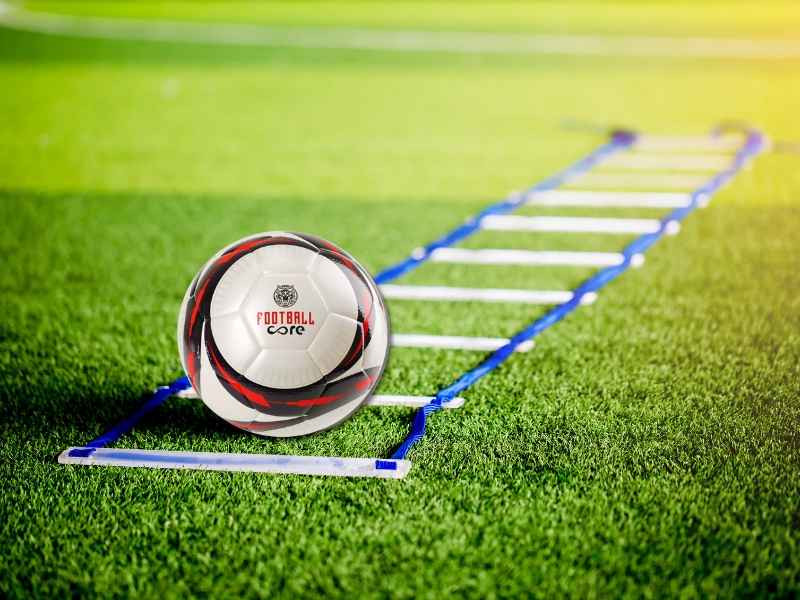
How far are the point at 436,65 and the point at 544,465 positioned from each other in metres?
9.25

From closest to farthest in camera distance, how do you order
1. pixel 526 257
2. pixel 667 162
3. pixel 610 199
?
pixel 526 257, pixel 610 199, pixel 667 162

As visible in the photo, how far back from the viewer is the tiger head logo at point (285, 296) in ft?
8.75

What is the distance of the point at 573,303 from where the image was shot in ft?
13.4

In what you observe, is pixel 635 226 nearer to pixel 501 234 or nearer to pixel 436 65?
pixel 501 234

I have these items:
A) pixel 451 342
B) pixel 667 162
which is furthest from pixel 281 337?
pixel 667 162

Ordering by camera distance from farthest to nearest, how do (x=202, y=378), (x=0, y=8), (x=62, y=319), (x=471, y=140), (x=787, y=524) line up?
(x=0, y=8) < (x=471, y=140) < (x=62, y=319) < (x=202, y=378) < (x=787, y=524)

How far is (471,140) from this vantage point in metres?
7.30

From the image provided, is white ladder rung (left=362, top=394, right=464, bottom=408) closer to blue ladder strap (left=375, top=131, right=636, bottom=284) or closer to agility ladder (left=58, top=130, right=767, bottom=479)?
agility ladder (left=58, top=130, right=767, bottom=479)

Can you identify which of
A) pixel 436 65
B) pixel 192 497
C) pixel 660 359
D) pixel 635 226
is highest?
pixel 436 65

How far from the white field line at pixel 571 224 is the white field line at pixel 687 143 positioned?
201cm

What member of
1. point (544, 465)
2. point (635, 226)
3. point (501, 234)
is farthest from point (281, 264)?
point (635, 226)

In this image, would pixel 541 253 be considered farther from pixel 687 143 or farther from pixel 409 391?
pixel 687 143

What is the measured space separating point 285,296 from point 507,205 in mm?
3212

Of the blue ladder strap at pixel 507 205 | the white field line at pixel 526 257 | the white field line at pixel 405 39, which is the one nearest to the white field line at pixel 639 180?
the blue ladder strap at pixel 507 205
